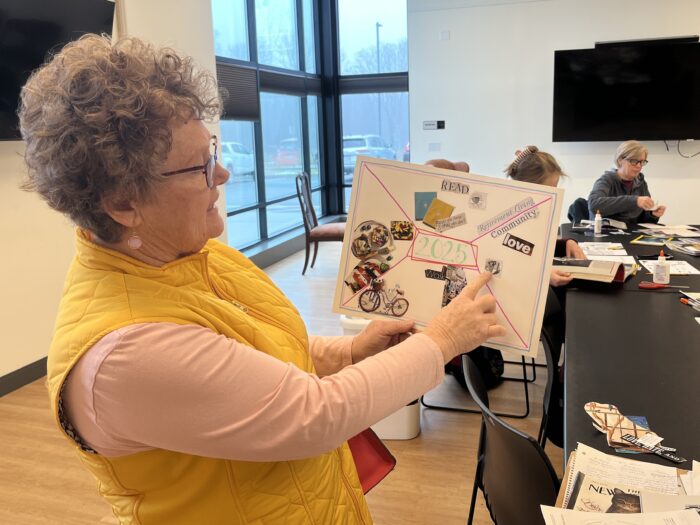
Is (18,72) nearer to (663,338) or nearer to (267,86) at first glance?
(663,338)

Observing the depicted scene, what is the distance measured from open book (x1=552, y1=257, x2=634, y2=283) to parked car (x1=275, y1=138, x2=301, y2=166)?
5.51m

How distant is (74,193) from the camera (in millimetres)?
824

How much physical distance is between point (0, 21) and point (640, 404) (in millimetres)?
3566

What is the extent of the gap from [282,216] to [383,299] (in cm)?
679

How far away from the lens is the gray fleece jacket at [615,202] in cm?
424

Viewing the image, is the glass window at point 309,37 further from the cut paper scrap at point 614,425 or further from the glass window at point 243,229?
the cut paper scrap at point 614,425

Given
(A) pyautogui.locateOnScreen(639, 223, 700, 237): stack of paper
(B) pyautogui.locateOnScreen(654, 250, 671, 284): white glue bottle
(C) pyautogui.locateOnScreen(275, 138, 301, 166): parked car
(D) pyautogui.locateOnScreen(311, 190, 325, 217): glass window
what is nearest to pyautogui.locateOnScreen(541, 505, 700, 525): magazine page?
(B) pyautogui.locateOnScreen(654, 250, 671, 284): white glue bottle

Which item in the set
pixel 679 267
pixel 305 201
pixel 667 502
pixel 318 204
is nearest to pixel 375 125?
pixel 318 204

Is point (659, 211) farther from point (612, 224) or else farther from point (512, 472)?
point (512, 472)

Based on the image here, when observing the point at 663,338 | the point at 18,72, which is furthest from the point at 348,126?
the point at 663,338

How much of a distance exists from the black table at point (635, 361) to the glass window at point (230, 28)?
5.05m

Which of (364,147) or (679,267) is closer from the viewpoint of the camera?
(679,267)

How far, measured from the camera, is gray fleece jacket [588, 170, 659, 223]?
4.24 meters

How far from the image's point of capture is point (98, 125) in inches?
31.2
